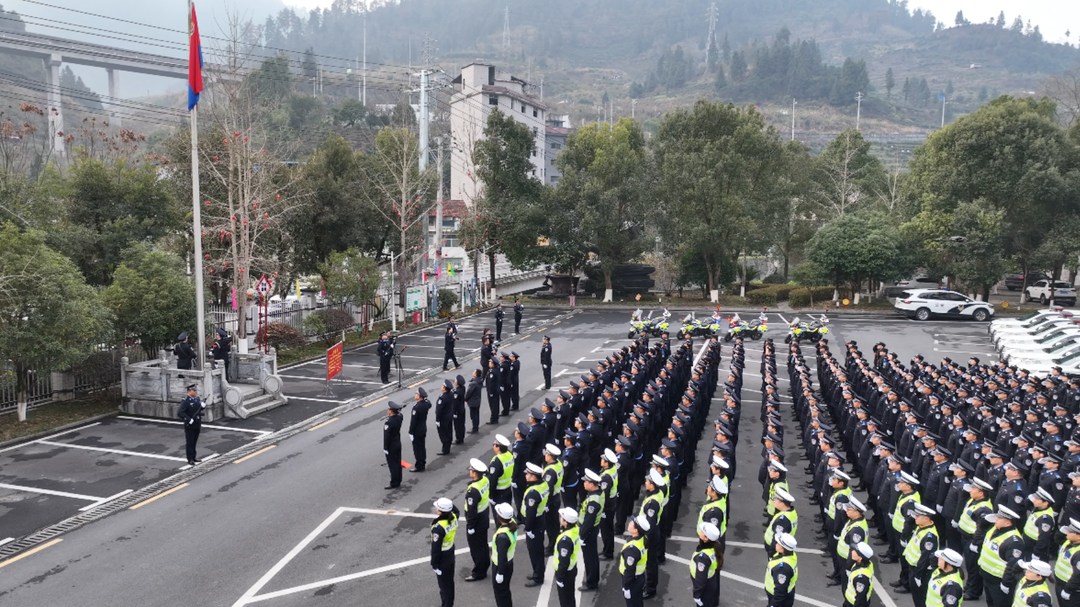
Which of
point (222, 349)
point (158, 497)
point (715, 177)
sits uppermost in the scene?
point (715, 177)

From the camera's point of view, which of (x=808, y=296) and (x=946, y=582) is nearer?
(x=946, y=582)

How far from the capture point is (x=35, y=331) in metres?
14.5

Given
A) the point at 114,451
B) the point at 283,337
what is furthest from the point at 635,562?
the point at 283,337

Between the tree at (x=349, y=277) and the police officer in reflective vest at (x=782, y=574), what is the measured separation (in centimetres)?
2069

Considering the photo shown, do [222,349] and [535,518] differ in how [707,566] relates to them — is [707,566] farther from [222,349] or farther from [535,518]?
[222,349]

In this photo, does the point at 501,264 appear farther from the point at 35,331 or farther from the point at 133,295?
the point at 35,331

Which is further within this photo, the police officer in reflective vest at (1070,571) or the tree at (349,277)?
the tree at (349,277)

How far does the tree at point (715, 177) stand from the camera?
3797cm

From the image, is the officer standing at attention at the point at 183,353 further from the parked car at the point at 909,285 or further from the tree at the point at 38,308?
the parked car at the point at 909,285

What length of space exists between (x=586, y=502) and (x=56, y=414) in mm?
13361

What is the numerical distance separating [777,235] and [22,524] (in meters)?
39.2

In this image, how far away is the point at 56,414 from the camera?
645 inches

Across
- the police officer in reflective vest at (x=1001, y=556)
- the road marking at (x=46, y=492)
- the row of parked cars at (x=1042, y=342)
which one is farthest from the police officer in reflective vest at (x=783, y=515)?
the row of parked cars at (x=1042, y=342)

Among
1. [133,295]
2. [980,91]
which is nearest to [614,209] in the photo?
[133,295]
